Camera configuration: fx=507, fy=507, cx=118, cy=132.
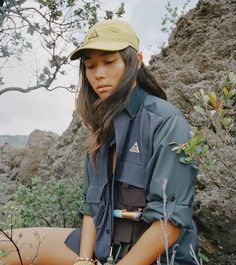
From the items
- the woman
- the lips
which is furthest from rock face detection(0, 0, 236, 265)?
the lips

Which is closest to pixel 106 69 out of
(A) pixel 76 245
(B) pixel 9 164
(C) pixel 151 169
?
(C) pixel 151 169

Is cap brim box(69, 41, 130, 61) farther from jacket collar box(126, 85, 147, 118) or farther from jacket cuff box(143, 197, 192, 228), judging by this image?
jacket cuff box(143, 197, 192, 228)

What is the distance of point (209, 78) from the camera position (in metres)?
3.94

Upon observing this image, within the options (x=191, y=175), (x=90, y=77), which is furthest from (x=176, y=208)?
(x=90, y=77)

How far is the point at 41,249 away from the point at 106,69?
1130mm

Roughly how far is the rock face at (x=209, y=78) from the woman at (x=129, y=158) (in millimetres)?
285

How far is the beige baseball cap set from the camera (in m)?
2.50

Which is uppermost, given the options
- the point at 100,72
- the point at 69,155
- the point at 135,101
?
the point at 100,72

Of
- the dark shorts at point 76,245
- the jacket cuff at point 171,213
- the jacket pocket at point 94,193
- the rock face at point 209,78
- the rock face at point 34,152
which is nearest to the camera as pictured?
the jacket cuff at point 171,213

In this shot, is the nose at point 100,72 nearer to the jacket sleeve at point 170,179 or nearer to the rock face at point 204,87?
the jacket sleeve at point 170,179

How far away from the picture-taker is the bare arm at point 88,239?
276 cm

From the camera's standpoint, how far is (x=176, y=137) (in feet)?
7.85

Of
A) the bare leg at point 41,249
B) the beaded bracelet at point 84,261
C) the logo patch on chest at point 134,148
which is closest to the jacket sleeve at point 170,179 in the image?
the logo patch on chest at point 134,148

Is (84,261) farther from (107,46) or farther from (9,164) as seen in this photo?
(9,164)
